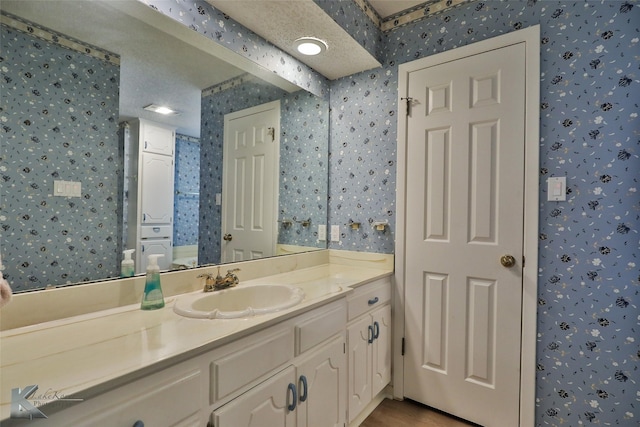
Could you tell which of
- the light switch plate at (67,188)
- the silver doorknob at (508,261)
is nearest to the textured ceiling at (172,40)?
the light switch plate at (67,188)

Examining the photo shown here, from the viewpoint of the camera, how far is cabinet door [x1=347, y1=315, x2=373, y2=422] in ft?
5.33

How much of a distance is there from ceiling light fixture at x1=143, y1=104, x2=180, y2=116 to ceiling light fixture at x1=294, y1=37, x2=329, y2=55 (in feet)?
2.69

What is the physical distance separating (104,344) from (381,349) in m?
1.49

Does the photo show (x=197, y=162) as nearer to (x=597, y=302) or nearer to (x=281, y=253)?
(x=281, y=253)

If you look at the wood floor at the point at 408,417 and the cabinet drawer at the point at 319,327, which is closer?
the cabinet drawer at the point at 319,327

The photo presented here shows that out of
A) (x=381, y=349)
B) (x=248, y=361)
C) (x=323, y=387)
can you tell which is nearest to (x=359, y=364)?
(x=381, y=349)

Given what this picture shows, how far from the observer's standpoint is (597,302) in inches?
57.8

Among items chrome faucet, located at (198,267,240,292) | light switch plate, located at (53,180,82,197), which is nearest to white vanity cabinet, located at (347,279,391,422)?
chrome faucet, located at (198,267,240,292)

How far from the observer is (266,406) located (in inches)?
42.8

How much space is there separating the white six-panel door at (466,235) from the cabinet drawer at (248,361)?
109 cm

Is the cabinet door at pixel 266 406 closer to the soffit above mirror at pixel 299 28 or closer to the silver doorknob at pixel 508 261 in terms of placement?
the silver doorknob at pixel 508 261

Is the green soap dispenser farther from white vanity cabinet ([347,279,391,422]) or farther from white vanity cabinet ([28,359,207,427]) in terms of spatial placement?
white vanity cabinet ([347,279,391,422])

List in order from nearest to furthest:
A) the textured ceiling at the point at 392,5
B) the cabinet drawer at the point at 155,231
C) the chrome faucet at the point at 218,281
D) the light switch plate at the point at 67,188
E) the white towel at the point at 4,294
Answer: the white towel at the point at 4,294
the light switch plate at the point at 67,188
the cabinet drawer at the point at 155,231
the chrome faucet at the point at 218,281
the textured ceiling at the point at 392,5

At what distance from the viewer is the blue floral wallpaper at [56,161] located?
39.0 inches
